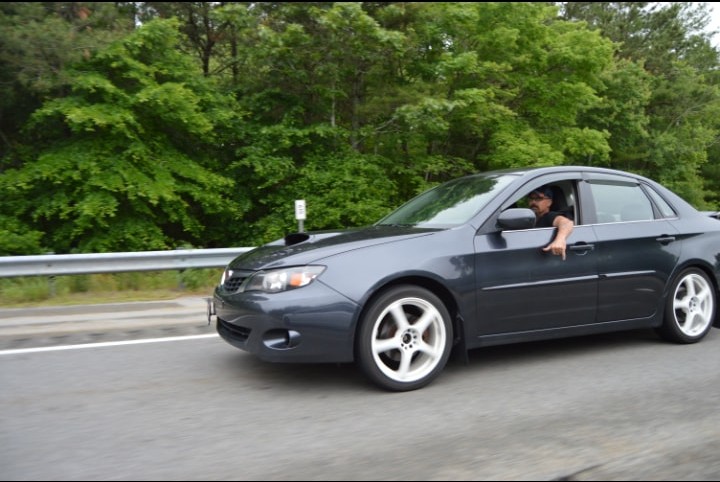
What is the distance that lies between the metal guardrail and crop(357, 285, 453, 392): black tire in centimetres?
465

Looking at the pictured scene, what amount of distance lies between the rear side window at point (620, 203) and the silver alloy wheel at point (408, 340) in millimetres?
1871

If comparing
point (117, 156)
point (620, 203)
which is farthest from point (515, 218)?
point (117, 156)

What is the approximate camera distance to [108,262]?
29.7 ft

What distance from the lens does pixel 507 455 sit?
354 centimetres

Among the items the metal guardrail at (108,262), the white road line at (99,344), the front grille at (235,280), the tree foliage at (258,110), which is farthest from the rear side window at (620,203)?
the tree foliage at (258,110)

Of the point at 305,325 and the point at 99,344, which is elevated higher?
the point at 305,325

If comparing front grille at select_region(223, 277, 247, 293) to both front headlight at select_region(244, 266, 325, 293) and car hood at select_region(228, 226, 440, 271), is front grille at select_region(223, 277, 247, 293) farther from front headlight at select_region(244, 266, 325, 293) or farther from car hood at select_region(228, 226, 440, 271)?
front headlight at select_region(244, 266, 325, 293)

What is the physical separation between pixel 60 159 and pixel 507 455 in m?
13.2

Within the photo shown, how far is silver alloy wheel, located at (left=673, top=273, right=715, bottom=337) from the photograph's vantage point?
601cm

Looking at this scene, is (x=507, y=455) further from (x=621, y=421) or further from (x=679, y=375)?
(x=679, y=375)

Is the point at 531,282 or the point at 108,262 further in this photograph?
the point at 108,262

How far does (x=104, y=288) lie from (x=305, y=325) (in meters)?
5.84

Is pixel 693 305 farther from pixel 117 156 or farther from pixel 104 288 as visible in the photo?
pixel 117 156

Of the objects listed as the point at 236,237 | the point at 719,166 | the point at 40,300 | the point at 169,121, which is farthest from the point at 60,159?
the point at 719,166
